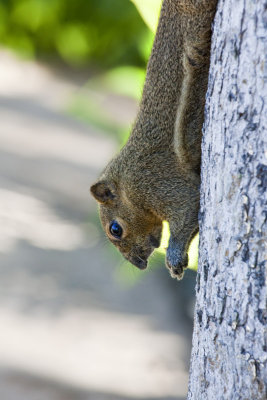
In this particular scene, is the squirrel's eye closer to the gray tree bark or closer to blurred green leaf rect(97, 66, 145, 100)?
the gray tree bark

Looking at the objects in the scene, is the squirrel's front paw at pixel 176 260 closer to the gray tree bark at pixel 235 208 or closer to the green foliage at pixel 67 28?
the gray tree bark at pixel 235 208

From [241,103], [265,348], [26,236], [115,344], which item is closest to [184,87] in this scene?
[241,103]

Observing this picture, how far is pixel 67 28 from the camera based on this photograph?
32.7 feet

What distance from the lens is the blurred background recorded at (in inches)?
173

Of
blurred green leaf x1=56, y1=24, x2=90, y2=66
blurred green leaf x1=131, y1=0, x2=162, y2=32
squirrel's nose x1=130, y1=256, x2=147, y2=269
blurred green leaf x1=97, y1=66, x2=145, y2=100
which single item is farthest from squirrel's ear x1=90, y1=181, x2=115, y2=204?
blurred green leaf x1=56, y1=24, x2=90, y2=66

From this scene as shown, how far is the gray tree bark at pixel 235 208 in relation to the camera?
4.18ft

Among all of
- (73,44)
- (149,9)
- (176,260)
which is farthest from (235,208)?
(73,44)

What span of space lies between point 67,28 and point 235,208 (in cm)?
898

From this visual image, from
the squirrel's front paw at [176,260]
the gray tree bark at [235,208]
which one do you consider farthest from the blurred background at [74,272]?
the gray tree bark at [235,208]

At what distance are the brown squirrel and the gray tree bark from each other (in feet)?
0.79

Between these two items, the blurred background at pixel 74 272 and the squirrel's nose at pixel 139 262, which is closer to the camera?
the squirrel's nose at pixel 139 262

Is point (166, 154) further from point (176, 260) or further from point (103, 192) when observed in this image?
point (103, 192)

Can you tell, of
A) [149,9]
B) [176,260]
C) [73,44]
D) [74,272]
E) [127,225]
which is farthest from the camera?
[73,44]

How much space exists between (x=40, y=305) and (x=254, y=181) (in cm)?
405
